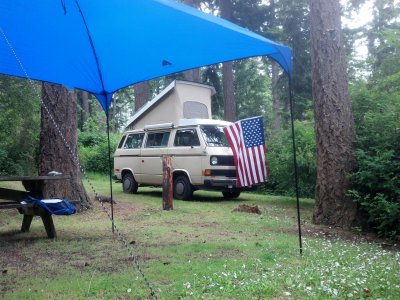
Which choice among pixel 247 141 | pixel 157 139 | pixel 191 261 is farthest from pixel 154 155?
pixel 191 261

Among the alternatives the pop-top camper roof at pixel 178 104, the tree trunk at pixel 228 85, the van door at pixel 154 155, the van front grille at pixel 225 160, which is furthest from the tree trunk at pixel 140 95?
the van front grille at pixel 225 160

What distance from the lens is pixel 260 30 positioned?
19.8 metres

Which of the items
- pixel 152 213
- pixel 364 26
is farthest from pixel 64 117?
pixel 364 26

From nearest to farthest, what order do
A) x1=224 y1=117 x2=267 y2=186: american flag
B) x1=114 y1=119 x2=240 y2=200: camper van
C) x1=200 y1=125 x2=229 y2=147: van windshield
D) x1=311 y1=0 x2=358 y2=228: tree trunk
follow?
x1=311 y1=0 x2=358 y2=228: tree trunk < x1=224 y1=117 x2=267 y2=186: american flag < x1=114 y1=119 x2=240 y2=200: camper van < x1=200 y1=125 x2=229 y2=147: van windshield

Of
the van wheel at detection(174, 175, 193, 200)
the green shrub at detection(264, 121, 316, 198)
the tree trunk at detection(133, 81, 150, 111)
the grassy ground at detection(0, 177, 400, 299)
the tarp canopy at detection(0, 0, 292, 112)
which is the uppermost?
the tree trunk at detection(133, 81, 150, 111)

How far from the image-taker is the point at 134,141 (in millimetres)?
13297

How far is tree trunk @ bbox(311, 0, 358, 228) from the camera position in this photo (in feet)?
25.1

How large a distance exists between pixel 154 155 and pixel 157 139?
1.60 feet

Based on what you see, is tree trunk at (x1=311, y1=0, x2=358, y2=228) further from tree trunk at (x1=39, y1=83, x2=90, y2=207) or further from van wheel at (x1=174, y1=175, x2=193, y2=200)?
tree trunk at (x1=39, y1=83, x2=90, y2=207)

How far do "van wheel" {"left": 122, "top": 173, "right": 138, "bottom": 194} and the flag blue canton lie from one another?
4.53 m

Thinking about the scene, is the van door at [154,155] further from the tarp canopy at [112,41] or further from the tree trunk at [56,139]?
the tarp canopy at [112,41]

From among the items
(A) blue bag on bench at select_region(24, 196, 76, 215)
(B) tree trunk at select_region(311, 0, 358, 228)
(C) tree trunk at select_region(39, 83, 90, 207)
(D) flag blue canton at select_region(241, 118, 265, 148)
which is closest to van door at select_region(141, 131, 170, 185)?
(D) flag blue canton at select_region(241, 118, 265, 148)

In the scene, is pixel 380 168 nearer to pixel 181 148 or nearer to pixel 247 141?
pixel 247 141

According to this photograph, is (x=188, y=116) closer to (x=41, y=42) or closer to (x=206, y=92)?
(x=206, y=92)
